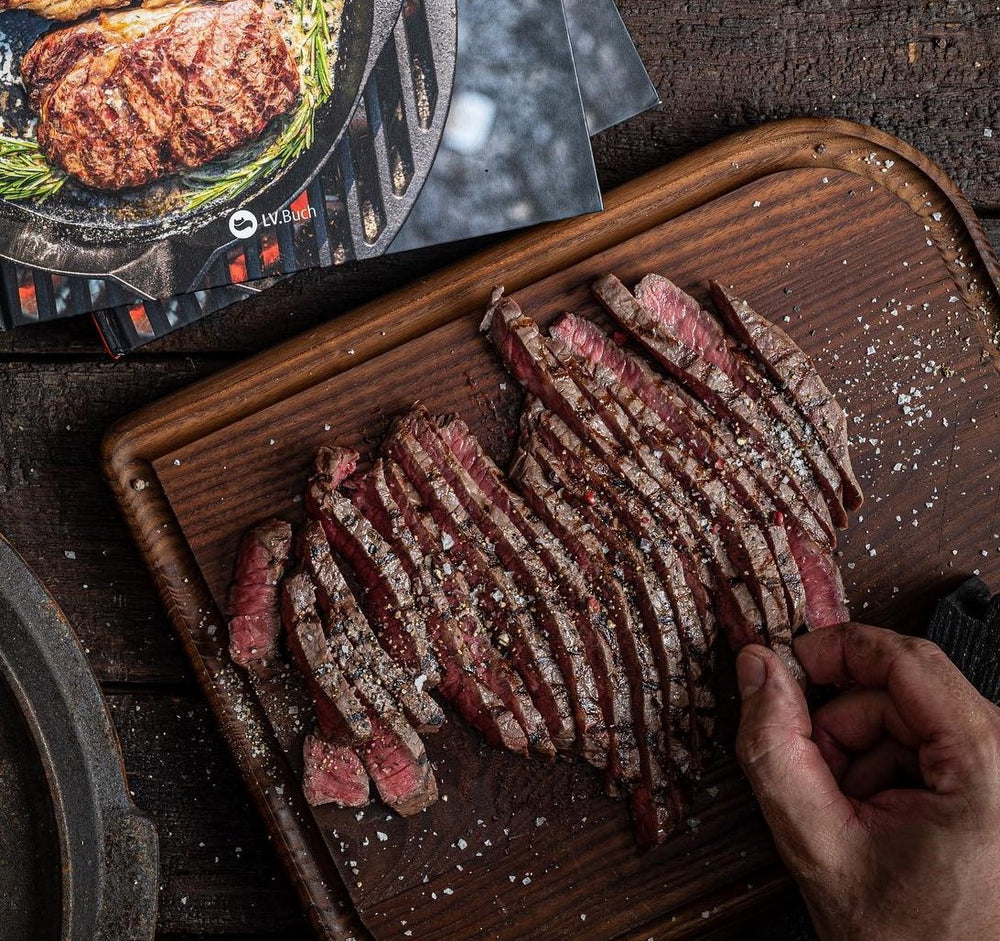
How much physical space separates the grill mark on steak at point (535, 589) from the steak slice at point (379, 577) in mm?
195

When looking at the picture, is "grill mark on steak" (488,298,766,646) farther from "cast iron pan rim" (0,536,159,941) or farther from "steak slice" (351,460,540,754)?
"cast iron pan rim" (0,536,159,941)

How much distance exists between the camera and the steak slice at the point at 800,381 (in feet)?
8.30

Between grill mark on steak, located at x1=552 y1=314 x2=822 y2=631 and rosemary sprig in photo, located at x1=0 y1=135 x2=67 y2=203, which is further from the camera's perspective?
rosemary sprig in photo, located at x1=0 y1=135 x2=67 y2=203

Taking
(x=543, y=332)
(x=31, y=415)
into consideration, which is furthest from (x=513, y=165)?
(x=31, y=415)

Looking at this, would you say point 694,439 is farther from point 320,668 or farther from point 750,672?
point 320,668

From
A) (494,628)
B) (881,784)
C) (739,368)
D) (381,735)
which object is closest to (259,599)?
(381,735)

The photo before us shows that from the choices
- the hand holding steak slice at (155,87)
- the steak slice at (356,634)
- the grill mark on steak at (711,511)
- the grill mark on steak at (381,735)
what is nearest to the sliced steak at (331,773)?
the grill mark on steak at (381,735)

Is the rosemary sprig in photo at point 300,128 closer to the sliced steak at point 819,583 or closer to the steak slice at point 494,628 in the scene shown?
the steak slice at point 494,628

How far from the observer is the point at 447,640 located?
2.46 metres

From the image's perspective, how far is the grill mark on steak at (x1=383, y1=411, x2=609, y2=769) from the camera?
8.08ft

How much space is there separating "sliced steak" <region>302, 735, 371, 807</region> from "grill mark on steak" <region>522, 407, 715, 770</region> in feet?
2.85

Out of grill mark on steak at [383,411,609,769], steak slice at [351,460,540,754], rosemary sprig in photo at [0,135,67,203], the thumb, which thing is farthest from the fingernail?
rosemary sprig in photo at [0,135,67,203]

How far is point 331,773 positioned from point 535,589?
774 mm

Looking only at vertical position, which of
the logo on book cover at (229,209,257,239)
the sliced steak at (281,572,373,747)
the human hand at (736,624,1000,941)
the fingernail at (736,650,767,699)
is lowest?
the human hand at (736,624,1000,941)
